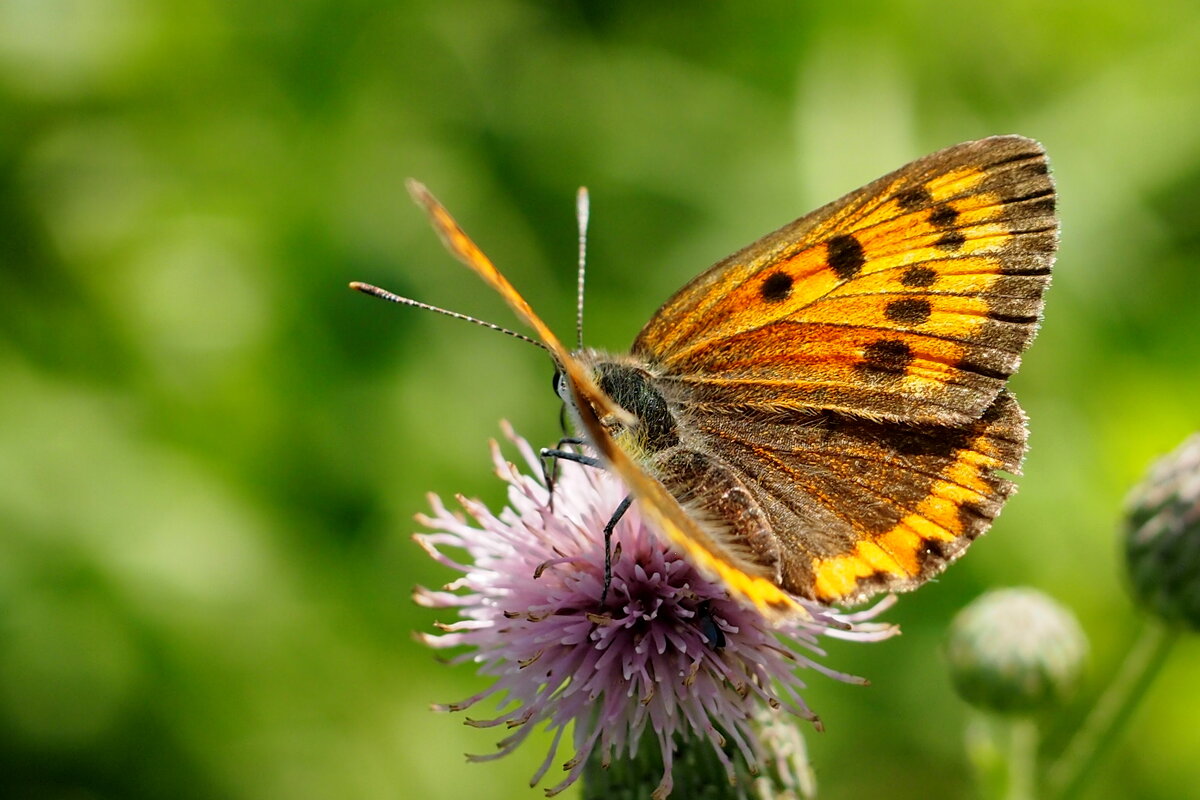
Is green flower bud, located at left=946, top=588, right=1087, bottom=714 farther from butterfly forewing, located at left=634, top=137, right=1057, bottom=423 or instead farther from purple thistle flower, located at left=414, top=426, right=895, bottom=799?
butterfly forewing, located at left=634, top=137, right=1057, bottom=423

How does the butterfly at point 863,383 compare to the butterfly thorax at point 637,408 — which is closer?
the butterfly at point 863,383

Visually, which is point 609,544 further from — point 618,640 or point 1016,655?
point 1016,655

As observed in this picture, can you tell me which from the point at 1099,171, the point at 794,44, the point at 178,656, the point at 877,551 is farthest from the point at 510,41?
the point at 877,551

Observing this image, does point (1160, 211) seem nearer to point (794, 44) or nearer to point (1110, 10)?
point (1110, 10)

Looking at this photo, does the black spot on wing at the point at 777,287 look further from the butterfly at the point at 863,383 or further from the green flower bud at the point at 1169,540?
the green flower bud at the point at 1169,540

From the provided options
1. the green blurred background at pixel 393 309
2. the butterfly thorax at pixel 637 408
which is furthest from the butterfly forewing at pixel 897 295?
the green blurred background at pixel 393 309

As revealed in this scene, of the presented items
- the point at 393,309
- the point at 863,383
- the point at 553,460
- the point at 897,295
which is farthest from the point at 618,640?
the point at 393,309
